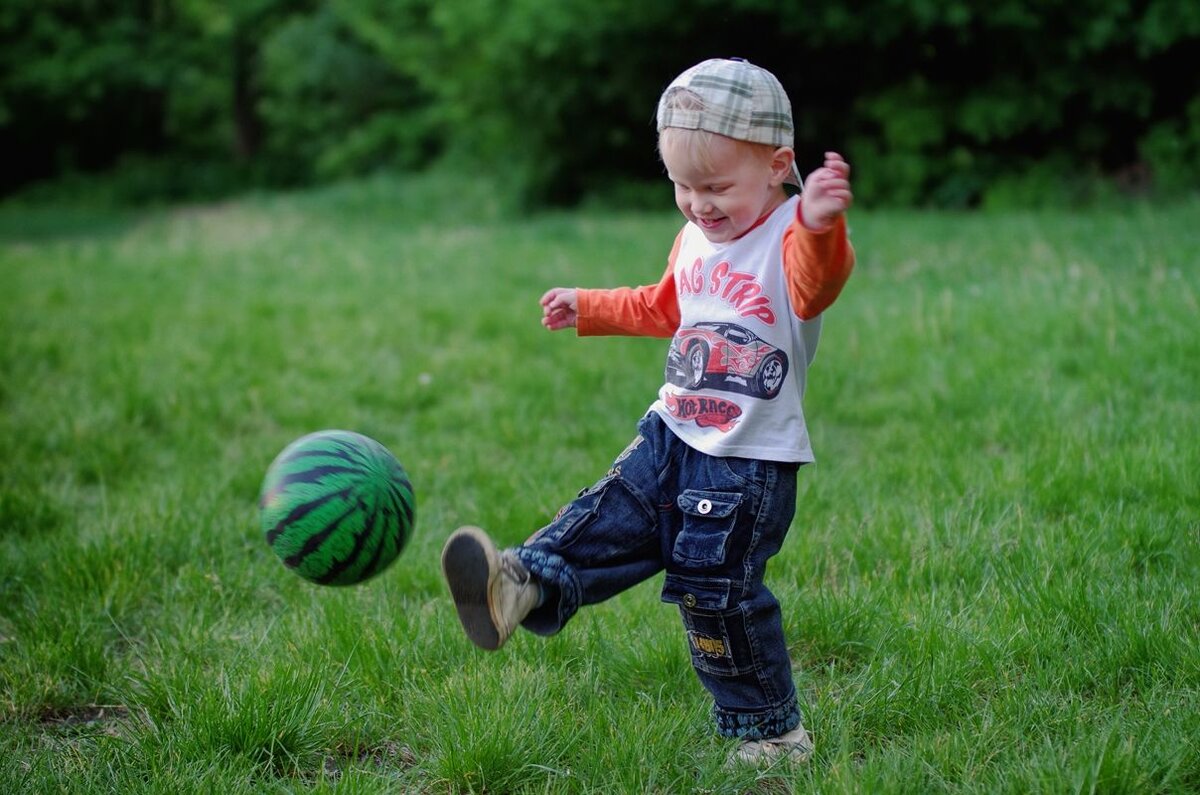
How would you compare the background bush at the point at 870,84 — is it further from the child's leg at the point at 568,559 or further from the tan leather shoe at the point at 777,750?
the tan leather shoe at the point at 777,750

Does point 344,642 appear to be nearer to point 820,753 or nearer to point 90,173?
point 820,753

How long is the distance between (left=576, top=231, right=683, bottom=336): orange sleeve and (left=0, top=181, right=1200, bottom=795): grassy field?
937 mm

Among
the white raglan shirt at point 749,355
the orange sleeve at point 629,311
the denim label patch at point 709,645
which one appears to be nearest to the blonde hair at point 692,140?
the white raglan shirt at point 749,355

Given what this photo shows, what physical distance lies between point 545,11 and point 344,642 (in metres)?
13.9

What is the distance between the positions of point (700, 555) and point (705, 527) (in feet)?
0.23

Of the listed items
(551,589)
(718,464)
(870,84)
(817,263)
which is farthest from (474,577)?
(870,84)

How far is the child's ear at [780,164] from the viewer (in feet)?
9.46

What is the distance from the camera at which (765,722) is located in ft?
9.77

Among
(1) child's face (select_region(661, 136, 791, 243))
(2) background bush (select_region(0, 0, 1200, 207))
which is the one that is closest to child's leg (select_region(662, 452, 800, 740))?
(1) child's face (select_region(661, 136, 791, 243))

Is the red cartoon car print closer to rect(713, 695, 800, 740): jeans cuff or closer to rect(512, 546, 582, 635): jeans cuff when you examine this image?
rect(512, 546, 582, 635): jeans cuff

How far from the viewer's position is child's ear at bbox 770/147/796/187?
9.46 feet

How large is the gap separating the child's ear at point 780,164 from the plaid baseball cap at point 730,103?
0.17ft

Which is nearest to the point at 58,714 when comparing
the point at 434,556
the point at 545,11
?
the point at 434,556

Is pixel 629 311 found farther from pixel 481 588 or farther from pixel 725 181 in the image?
pixel 481 588
